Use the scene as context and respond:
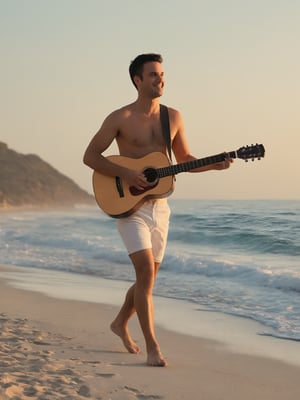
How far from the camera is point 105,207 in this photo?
15.4 ft

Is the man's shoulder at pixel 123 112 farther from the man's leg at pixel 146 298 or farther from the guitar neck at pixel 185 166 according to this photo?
the man's leg at pixel 146 298

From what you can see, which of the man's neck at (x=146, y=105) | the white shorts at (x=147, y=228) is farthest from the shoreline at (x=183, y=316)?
the man's neck at (x=146, y=105)

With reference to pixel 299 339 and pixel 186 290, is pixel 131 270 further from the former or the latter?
pixel 299 339

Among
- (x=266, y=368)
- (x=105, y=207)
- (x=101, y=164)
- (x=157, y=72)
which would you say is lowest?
(x=266, y=368)

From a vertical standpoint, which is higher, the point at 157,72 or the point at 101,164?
the point at 157,72

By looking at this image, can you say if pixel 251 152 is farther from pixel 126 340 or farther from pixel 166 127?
pixel 126 340

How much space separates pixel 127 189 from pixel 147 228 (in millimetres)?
291

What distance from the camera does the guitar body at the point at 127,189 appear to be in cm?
463

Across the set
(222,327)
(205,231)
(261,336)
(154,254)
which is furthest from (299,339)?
(205,231)

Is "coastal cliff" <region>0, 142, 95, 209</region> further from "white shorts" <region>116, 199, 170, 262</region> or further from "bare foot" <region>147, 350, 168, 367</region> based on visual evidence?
"bare foot" <region>147, 350, 168, 367</region>

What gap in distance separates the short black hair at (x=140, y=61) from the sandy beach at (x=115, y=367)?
193cm

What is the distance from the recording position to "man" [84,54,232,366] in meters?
4.58

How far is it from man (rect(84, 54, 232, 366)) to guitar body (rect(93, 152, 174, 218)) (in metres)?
0.05

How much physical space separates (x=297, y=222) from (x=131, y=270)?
433 inches
